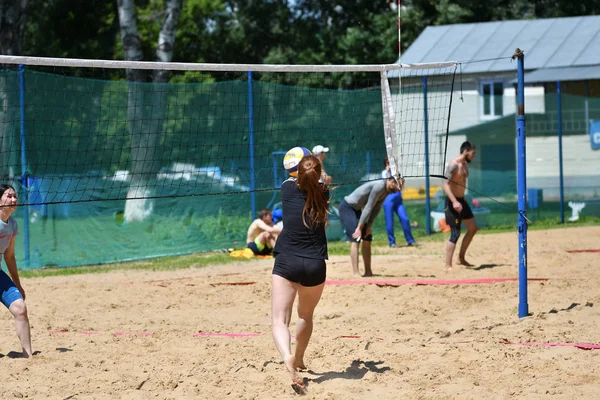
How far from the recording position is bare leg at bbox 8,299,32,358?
650 centimetres

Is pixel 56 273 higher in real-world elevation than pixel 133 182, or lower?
lower

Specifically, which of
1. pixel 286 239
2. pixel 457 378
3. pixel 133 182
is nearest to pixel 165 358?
pixel 286 239

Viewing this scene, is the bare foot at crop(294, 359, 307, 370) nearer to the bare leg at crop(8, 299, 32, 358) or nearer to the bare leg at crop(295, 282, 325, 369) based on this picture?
the bare leg at crop(295, 282, 325, 369)

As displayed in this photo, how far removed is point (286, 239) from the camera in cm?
564

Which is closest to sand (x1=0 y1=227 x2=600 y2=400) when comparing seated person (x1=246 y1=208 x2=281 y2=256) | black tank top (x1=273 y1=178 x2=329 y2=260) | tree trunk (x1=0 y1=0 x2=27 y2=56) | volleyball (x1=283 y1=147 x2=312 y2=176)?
black tank top (x1=273 y1=178 x2=329 y2=260)

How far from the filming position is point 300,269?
18.2 ft

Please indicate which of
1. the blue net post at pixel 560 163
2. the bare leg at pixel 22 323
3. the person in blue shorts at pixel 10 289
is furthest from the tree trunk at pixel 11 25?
the bare leg at pixel 22 323

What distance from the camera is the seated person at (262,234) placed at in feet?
42.8

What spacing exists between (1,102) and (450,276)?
6644mm

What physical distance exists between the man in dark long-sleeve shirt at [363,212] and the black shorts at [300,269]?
4658mm

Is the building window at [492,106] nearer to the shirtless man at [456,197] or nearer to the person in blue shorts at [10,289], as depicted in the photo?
the shirtless man at [456,197]

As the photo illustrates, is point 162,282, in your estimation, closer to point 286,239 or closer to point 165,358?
point 165,358

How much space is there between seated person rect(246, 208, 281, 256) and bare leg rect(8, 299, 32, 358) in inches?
261

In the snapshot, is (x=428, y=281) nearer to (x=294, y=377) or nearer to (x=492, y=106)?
(x=294, y=377)
